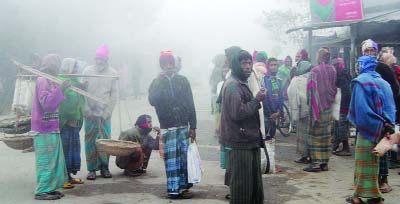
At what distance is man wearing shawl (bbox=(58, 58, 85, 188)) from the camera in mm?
6035

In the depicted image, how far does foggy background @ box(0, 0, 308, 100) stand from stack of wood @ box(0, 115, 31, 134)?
786cm

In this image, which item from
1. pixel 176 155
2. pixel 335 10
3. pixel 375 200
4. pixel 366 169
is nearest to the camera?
pixel 366 169

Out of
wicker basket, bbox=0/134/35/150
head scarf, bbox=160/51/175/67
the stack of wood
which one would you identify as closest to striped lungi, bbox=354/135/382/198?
head scarf, bbox=160/51/175/67

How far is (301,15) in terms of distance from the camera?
19406 millimetres

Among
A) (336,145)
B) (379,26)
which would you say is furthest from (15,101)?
(379,26)

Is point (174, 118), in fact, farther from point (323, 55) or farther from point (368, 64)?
point (323, 55)

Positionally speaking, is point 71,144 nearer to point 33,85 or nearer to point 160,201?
point 33,85

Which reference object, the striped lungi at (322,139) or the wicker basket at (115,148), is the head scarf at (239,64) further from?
the striped lungi at (322,139)

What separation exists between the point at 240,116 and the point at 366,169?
1675 millimetres

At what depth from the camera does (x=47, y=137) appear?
5.48 m

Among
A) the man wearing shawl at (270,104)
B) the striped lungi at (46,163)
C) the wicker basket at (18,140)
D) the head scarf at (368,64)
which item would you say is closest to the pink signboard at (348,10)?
the man wearing shawl at (270,104)

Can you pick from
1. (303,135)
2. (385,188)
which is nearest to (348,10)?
(303,135)

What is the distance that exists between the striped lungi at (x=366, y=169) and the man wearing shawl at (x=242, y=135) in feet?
4.14

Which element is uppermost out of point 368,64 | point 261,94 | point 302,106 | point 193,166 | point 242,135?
point 368,64
